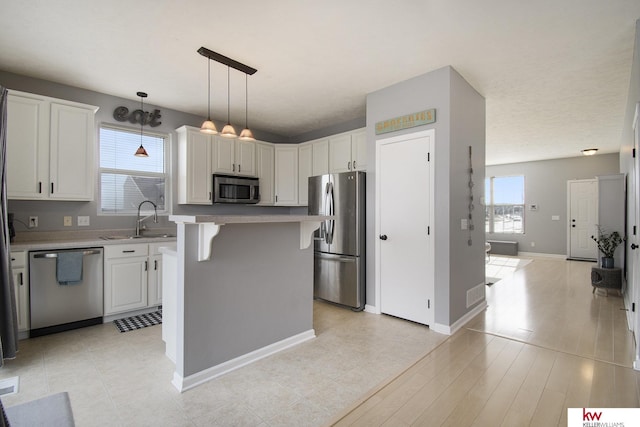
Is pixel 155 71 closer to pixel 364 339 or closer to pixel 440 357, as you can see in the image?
pixel 364 339

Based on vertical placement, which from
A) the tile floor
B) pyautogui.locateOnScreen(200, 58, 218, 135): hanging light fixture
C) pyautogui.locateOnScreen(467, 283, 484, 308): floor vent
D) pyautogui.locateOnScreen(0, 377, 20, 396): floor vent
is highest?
pyautogui.locateOnScreen(200, 58, 218, 135): hanging light fixture

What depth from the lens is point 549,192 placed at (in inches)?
324

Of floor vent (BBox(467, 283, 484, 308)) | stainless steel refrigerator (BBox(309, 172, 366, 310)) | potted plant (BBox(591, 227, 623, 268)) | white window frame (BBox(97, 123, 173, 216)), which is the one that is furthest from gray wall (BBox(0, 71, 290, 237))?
potted plant (BBox(591, 227, 623, 268))

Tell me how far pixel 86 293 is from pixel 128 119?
2241 millimetres

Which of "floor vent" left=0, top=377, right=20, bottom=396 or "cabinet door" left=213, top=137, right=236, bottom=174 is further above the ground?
"cabinet door" left=213, top=137, right=236, bottom=174

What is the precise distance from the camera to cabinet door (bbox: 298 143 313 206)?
5.24 meters

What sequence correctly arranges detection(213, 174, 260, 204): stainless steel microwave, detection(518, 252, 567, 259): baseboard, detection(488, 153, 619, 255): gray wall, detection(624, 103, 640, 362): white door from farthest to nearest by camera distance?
detection(518, 252, 567, 259): baseboard < detection(488, 153, 619, 255): gray wall < detection(213, 174, 260, 204): stainless steel microwave < detection(624, 103, 640, 362): white door

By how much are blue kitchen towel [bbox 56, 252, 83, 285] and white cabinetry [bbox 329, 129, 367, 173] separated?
3.38 m

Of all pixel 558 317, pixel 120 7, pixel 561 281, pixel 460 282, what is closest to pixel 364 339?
pixel 460 282

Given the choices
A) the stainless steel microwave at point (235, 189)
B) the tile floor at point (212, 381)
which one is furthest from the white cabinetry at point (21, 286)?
the stainless steel microwave at point (235, 189)

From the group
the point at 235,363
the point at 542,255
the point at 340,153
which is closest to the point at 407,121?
the point at 340,153

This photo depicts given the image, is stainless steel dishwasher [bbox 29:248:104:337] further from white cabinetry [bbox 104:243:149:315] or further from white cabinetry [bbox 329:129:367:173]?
white cabinetry [bbox 329:129:367:173]

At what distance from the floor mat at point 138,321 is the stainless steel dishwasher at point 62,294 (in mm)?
252

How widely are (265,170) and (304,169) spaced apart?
669 millimetres
